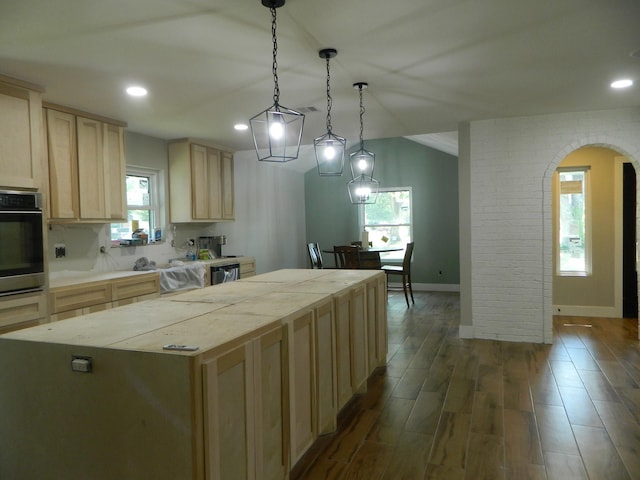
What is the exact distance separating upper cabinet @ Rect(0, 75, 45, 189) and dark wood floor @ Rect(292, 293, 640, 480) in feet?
8.64

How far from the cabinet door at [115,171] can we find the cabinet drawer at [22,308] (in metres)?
1.20

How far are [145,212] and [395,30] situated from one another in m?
3.72

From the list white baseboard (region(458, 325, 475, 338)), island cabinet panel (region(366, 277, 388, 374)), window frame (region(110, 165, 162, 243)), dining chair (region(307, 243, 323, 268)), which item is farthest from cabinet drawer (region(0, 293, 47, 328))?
dining chair (region(307, 243, 323, 268))

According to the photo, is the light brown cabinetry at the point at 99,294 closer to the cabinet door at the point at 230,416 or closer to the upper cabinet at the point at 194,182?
the upper cabinet at the point at 194,182

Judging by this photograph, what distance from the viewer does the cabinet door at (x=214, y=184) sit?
5.59m

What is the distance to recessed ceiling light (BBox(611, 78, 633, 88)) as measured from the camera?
11.1ft

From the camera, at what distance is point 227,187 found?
5992 mm

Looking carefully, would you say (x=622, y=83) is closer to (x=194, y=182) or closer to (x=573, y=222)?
(x=573, y=222)

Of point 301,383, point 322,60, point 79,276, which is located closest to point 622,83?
point 322,60

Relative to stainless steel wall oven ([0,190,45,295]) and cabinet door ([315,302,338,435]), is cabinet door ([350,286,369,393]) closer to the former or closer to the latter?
cabinet door ([315,302,338,435])

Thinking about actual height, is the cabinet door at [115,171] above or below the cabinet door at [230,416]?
above

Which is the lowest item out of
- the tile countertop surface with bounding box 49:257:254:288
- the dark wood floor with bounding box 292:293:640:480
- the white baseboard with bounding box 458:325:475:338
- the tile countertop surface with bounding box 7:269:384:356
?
the dark wood floor with bounding box 292:293:640:480

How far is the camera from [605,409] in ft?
9.53

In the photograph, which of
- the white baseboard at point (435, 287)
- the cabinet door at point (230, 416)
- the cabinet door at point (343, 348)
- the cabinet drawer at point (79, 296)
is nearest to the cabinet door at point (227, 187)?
the cabinet drawer at point (79, 296)
